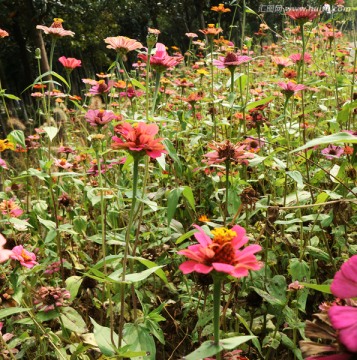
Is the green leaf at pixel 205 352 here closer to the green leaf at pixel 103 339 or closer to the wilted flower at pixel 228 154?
the green leaf at pixel 103 339

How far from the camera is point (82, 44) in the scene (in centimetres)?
1073

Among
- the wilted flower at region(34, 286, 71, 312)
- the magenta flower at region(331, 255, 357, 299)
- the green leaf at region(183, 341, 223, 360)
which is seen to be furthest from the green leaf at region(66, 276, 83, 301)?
the magenta flower at region(331, 255, 357, 299)

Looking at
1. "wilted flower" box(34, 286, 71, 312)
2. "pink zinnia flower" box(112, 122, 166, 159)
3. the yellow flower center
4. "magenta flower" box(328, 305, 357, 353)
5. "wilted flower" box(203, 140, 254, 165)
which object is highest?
"magenta flower" box(328, 305, 357, 353)

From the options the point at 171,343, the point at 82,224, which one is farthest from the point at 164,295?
the point at 82,224

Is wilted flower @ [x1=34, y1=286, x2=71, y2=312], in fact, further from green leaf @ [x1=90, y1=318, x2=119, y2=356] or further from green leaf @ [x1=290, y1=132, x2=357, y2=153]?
green leaf @ [x1=290, y1=132, x2=357, y2=153]

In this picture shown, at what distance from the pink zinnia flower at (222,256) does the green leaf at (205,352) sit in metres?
0.10

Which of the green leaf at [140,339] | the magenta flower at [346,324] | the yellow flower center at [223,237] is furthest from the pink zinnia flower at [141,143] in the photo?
the magenta flower at [346,324]

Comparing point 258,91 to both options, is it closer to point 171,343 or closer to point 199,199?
point 199,199

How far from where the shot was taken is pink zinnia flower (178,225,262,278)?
49 centimetres

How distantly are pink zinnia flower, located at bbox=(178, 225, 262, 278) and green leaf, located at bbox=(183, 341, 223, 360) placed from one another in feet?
0.34

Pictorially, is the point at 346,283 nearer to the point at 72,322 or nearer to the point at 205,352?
the point at 205,352

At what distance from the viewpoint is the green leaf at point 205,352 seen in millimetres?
504

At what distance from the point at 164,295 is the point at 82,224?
0.39 metres

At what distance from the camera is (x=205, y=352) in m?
0.52
